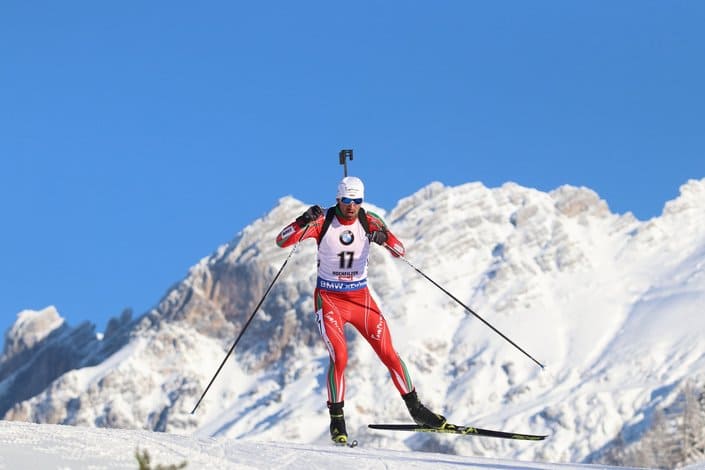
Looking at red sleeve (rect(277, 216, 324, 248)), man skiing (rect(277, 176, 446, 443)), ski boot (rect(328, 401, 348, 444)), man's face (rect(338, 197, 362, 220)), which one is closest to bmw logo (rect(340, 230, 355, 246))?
man skiing (rect(277, 176, 446, 443))

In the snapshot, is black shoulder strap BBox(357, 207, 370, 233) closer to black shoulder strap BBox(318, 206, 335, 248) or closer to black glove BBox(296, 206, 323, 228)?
black shoulder strap BBox(318, 206, 335, 248)

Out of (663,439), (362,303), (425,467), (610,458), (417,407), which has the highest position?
(610,458)

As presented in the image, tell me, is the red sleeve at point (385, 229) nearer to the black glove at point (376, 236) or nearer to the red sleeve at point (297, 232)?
the black glove at point (376, 236)

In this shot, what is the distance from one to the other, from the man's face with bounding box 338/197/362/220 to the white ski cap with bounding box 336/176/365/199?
2.2 inches

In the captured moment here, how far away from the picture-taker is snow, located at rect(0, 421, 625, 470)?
922 centimetres

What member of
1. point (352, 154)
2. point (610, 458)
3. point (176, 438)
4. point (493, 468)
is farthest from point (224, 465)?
point (610, 458)

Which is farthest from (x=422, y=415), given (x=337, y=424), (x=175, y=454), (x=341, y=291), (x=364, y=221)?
(x=175, y=454)

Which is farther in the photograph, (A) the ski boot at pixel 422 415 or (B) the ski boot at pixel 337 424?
(A) the ski boot at pixel 422 415

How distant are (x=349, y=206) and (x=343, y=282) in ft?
3.41

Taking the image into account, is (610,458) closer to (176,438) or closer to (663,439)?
(663,439)

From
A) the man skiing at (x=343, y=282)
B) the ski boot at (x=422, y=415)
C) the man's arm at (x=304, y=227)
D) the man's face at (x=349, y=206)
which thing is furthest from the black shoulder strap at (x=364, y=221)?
the ski boot at (x=422, y=415)

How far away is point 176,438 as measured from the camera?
467 inches

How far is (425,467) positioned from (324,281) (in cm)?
419

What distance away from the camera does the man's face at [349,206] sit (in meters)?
14.5
